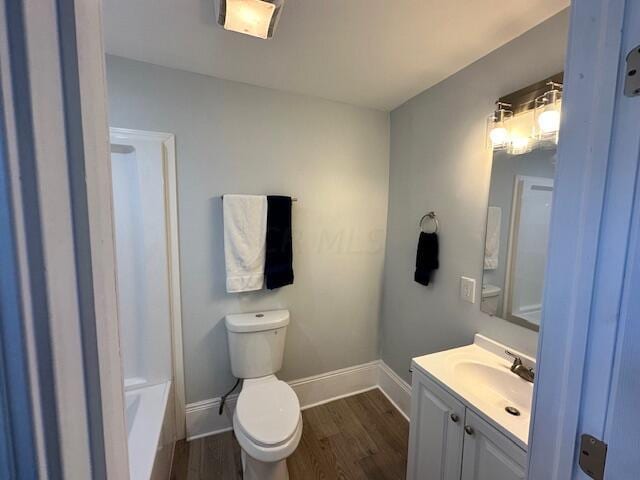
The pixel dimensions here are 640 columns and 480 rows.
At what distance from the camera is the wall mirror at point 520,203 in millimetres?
1218

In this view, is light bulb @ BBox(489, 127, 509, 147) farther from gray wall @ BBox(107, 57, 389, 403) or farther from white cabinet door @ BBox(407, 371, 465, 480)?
white cabinet door @ BBox(407, 371, 465, 480)

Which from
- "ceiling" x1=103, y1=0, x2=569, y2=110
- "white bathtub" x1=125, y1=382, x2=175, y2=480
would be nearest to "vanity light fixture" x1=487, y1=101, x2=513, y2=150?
"ceiling" x1=103, y1=0, x2=569, y2=110

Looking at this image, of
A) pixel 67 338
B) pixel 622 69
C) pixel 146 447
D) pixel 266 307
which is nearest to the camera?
pixel 67 338

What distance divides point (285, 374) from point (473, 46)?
2.31 m

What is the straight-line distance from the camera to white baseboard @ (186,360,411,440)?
1.86 meters

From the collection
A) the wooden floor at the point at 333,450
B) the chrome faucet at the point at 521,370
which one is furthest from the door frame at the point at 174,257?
the chrome faucet at the point at 521,370

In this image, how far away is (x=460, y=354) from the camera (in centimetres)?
142

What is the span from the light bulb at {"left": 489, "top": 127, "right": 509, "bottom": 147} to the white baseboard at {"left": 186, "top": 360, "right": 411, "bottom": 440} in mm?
1699

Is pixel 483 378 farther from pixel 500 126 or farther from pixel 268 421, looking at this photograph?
pixel 500 126

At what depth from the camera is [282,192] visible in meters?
1.92

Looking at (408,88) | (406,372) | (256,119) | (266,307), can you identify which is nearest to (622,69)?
(408,88)

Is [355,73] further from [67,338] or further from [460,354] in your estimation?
[67,338]

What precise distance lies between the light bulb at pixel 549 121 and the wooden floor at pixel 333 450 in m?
1.93

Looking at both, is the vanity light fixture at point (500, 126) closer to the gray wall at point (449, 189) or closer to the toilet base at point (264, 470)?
the gray wall at point (449, 189)
